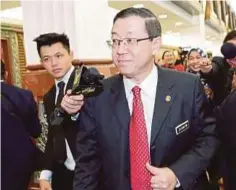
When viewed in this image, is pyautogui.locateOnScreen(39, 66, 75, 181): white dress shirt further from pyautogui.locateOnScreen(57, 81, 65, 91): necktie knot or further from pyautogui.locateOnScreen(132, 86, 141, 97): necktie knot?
pyautogui.locateOnScreen(132, 86, 141, 97): necktie knot

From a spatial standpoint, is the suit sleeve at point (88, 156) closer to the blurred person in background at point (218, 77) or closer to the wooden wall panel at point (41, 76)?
the wooden wall panel at point (41, 76)

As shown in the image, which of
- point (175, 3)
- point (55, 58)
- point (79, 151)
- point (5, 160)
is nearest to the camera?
point (5, 160)

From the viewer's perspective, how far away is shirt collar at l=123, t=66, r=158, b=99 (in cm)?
158

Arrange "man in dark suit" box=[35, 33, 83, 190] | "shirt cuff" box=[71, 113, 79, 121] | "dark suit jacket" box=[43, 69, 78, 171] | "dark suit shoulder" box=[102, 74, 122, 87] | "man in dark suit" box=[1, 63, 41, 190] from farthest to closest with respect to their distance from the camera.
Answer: "man in dark suit" box=[35, 33, 83, 190] < "dark suit jacket" box=[43, 69, 78, 171] < "shirt cuff" box=[71, 113, 79, 121] < "dark suit shoulder" box=[102, 74, 122, 87] < "man in dark suit" box=[1, 63, 41, 190]

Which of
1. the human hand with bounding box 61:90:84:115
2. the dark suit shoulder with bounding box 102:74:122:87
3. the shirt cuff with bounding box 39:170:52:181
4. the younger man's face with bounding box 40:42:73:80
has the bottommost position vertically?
the shirt cuff with bounding box 39:170:52:181

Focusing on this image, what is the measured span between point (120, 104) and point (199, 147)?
41 centimetres

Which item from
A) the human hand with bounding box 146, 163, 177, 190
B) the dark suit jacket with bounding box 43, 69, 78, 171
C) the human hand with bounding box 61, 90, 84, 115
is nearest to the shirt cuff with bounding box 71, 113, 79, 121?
the dark suit jacket with bounding box 43, 69, 78, 171

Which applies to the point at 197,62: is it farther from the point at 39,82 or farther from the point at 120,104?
the point at 120,104

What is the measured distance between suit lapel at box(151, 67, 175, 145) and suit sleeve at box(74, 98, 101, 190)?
29 centimetres

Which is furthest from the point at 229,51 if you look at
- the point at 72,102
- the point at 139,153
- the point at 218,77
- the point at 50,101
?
the point at 218,77

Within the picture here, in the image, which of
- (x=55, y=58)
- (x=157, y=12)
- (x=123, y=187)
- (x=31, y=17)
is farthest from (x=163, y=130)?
(x=157, y=12)

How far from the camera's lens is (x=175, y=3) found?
943 cm

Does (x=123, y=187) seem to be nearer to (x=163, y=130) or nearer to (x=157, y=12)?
(x=163, y=130)

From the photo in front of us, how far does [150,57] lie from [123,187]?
61cm
